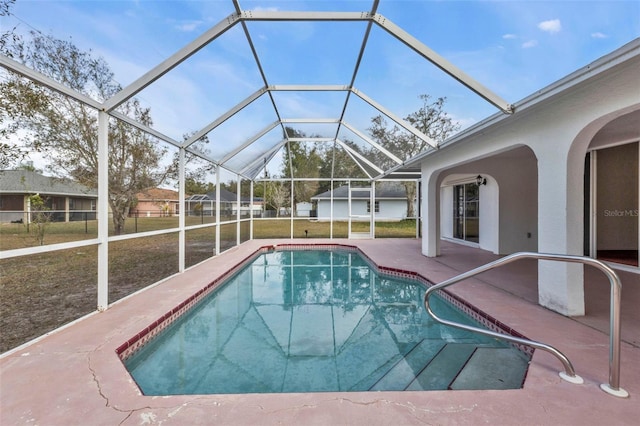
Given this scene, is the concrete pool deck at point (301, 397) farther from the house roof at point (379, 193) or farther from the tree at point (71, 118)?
the house roof at point (379, 193)

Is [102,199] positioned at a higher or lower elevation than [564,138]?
lower

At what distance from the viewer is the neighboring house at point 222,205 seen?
6.77 metres

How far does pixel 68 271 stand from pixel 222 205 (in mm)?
4031

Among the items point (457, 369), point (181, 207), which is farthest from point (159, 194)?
point (457, 369)

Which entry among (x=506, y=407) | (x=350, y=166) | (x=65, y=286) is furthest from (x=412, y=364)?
(x=350, y=166)

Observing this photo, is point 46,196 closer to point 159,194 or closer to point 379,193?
point 159,194

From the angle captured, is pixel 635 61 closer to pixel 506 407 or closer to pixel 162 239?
pixel 506 407

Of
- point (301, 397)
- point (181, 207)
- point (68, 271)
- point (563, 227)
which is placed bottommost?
point (301, 397)

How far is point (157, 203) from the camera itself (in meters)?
5.80

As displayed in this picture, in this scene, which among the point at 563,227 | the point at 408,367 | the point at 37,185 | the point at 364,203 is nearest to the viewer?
the point at 408,367

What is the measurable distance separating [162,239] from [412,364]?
578cm

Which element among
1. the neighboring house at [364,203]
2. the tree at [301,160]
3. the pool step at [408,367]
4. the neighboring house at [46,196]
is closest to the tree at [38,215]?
the neighboring house at [46,196]

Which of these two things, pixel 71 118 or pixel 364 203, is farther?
pixel 364 203

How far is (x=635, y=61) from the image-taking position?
244cm
